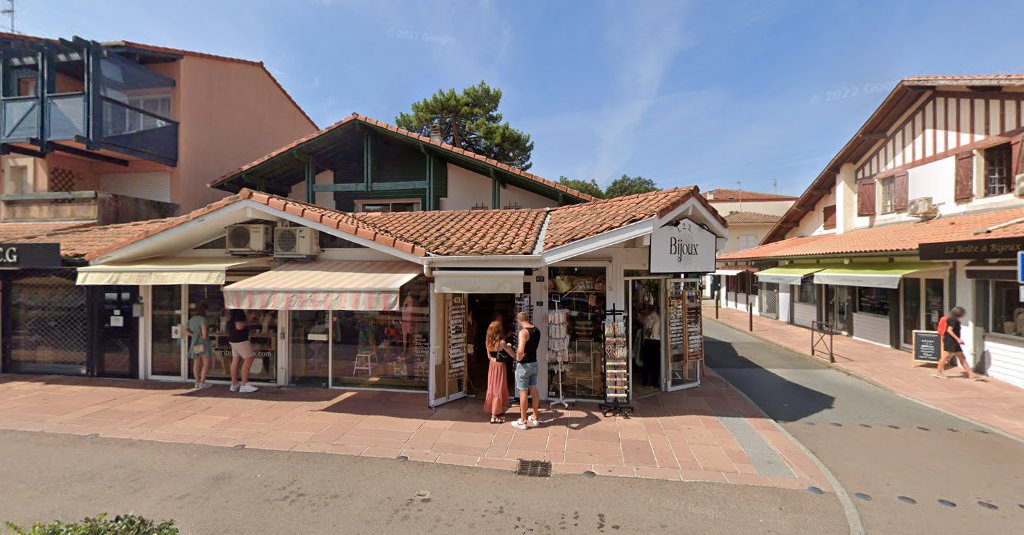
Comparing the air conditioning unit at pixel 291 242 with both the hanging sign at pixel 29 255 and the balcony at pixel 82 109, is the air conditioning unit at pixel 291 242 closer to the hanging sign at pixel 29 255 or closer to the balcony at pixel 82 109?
the hanging sign at pixel 29 255

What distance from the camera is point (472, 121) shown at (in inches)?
1046

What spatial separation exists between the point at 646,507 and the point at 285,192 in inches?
520

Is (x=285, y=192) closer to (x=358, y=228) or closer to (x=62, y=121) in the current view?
(x=62, y=121)

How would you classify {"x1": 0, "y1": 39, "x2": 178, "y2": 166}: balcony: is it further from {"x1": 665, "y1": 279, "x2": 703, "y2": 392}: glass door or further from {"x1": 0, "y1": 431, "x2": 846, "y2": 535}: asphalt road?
{"x1": 665, "y1": 279, "x2": 703, "y2": 392}: glass door

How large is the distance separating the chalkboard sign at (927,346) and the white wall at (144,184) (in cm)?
2066

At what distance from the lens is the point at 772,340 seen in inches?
590

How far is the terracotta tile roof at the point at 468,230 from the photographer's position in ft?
24.0

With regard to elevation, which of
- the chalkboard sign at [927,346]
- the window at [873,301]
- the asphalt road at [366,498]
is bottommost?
the asphalt road at [366,498]

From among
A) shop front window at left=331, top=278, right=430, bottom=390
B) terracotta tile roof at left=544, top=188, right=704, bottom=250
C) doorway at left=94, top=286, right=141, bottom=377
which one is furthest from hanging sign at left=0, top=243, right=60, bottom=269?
terracotta tile roof at left=544, top=188, right=704, bottom=250

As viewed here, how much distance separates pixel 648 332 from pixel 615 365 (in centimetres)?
177

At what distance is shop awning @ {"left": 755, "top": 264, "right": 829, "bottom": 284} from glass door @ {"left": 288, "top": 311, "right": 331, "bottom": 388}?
48.0 feet

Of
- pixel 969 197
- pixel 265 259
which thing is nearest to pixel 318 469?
pixel 265 259

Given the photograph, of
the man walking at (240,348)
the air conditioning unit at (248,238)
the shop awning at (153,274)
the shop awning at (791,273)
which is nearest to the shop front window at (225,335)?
the man walking at (240,348)

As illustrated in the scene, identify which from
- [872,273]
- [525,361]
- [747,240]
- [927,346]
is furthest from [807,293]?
[747,240]
